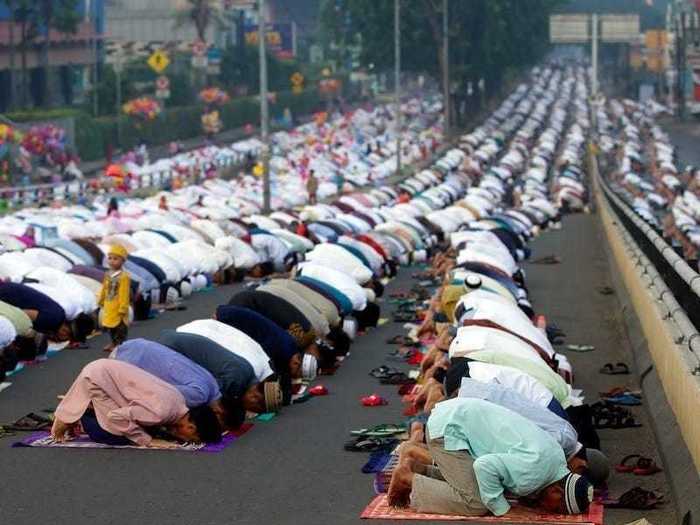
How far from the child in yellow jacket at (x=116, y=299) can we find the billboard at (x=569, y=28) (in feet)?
299

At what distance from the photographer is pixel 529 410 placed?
Answer: 1380cm

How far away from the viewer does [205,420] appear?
16359 mm

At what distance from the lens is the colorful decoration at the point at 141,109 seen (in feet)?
324

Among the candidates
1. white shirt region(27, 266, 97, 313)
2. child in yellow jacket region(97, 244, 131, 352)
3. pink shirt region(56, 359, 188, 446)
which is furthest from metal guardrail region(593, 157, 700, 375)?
white shirt region(27, 266, 97, 313)

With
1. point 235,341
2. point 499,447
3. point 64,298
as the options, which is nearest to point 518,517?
point 499,447

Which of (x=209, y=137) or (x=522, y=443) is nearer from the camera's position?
(x=522, y=443)

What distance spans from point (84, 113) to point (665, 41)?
79687 millimetres

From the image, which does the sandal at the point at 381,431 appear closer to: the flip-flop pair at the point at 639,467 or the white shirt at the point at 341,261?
the flip-flop pair at the point at 639,467

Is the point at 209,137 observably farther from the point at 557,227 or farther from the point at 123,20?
the point at 557,227

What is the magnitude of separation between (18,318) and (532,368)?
769 cm

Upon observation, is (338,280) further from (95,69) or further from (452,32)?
(452,32)

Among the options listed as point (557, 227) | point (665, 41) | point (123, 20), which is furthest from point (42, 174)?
point (665, 41)

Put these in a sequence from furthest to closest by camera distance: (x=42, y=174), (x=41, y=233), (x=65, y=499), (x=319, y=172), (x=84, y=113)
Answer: (x=84, y=113) < (x=319, y=172) < (x=42, y=174) < (x=41, y=233) < (x=65, y=499)

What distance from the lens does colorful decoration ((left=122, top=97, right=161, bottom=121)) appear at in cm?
9875
